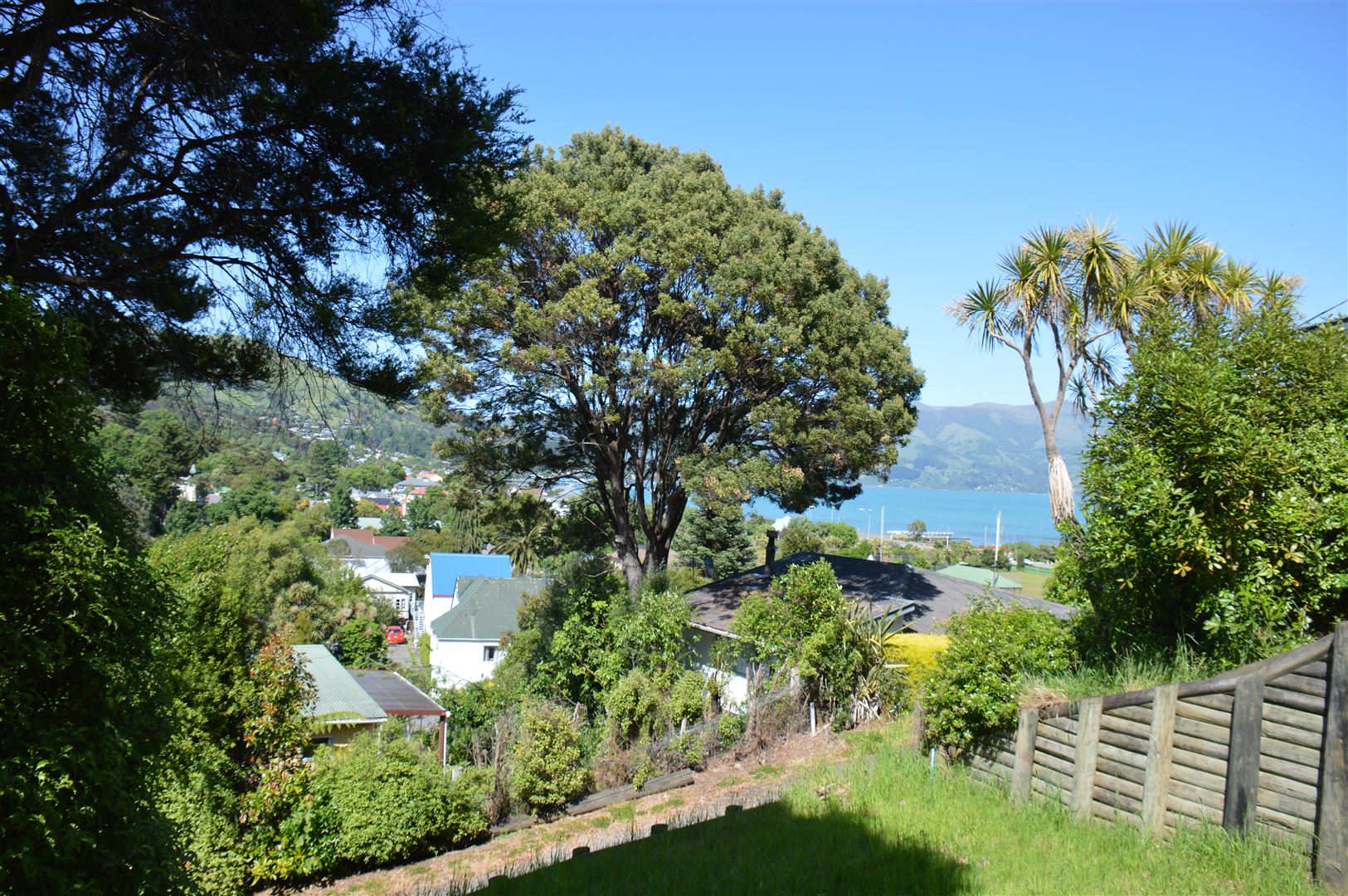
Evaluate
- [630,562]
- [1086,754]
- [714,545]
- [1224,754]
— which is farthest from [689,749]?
[714,545]

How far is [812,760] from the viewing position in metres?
10.9

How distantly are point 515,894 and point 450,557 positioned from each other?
51547mm

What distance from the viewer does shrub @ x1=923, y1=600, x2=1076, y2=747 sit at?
7.90 metres

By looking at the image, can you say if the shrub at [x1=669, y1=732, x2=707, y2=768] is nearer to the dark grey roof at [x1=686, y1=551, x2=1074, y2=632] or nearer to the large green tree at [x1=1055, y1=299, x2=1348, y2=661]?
the dark grey roof at [x1=686, y1=551, x2=1074, y2=632]

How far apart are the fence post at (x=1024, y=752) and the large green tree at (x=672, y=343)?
950cm

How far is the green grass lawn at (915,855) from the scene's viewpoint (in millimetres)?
5457

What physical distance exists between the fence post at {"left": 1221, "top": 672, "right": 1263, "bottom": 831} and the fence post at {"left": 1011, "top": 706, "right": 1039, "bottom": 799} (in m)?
1.84

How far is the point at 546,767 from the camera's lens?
1154cm

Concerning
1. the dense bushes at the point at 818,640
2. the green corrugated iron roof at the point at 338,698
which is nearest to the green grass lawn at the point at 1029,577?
the green corrugated iron roof at the point at 338,698

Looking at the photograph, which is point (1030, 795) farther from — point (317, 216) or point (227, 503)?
point (227, 503)

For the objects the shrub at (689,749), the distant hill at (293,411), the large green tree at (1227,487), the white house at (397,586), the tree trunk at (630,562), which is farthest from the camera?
the white house at (397,586)

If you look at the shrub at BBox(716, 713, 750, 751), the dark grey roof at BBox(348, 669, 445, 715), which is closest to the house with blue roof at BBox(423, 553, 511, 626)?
the dark grey roof at BBox(348, 669, 445, 715)

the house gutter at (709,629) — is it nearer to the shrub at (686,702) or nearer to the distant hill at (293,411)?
the shrub at (686,702)

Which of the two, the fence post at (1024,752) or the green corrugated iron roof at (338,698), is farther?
the green corrugated iron roof at (338,698)
